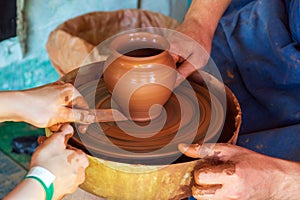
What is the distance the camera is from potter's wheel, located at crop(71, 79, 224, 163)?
115 centimetres

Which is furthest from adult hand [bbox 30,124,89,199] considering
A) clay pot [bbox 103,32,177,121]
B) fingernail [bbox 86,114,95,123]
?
clay pot [bbox 103,32,177,121]

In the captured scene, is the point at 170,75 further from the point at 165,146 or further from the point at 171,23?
the point at 171,23

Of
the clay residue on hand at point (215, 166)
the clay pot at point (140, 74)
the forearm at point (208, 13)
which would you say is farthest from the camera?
the forearm at point (208, 13)

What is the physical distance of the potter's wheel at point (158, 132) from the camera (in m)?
1.15

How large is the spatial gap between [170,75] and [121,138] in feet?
0.71

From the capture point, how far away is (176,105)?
1322 mm

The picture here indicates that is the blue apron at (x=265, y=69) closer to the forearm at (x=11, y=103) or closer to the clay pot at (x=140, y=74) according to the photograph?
the clay pot at (x=140, y=74)

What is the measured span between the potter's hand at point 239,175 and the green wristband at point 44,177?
0.32m

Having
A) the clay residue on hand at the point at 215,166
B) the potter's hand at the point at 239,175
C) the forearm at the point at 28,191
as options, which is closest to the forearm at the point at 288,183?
the potter's hand at the point at 239,175

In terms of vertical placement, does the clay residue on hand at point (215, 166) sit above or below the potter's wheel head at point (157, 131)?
above

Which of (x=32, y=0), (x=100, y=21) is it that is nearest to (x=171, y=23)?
(x=100, y=21)

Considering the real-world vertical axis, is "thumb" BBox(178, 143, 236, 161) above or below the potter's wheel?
above

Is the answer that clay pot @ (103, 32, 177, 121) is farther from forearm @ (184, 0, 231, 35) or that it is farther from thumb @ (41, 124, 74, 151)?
forearm @ (184, 0, 231, 35)

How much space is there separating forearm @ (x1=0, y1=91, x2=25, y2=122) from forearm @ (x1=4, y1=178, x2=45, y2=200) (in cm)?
23
